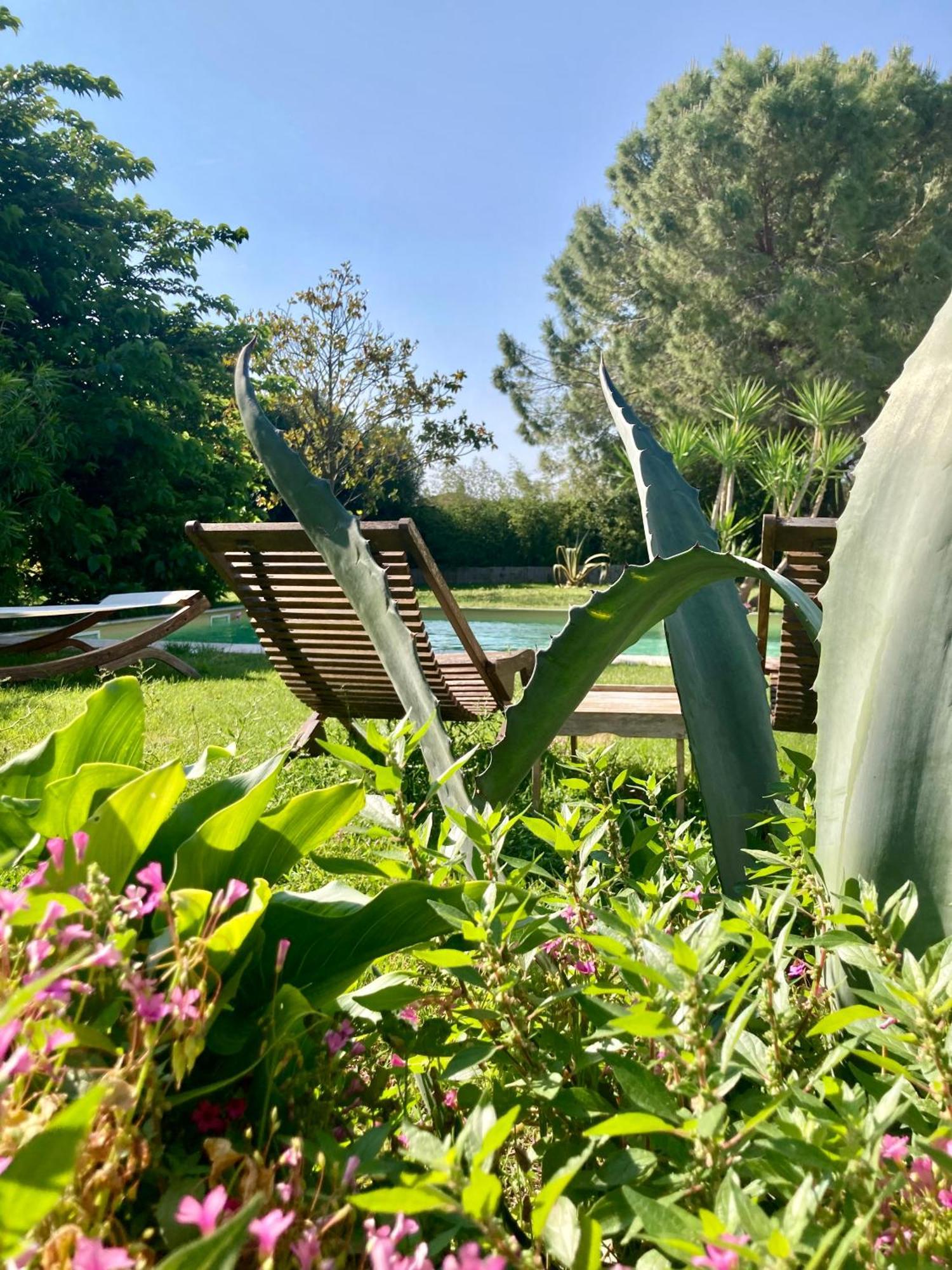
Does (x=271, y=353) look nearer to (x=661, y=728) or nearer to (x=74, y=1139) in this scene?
(x=661, y=728)

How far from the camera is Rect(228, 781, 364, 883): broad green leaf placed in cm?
67

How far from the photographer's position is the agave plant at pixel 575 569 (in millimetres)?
22797

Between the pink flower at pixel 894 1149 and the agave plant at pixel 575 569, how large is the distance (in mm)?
21187

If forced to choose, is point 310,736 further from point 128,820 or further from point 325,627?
point 128,820

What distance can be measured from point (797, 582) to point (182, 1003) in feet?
10.6

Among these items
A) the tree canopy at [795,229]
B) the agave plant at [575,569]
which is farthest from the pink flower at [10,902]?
the tree canopy at [795,229]

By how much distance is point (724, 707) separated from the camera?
1150 mm

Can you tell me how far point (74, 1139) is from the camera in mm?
320

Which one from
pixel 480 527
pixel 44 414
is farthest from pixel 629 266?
pixel 44 414

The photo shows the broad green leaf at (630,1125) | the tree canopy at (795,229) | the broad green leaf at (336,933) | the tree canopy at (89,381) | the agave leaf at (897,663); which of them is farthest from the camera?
the tree canopy at (795,229)

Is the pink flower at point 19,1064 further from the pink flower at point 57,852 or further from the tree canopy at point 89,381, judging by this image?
the tree canopy at point 89,381

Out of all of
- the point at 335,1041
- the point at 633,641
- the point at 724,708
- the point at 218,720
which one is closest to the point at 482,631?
the point at 218,720

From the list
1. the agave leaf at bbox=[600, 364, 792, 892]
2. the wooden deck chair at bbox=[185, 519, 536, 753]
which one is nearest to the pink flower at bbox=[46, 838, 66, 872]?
the agave leaf at bbox=[600, 364, 792, 892]

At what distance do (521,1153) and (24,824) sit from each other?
0.44 metres
